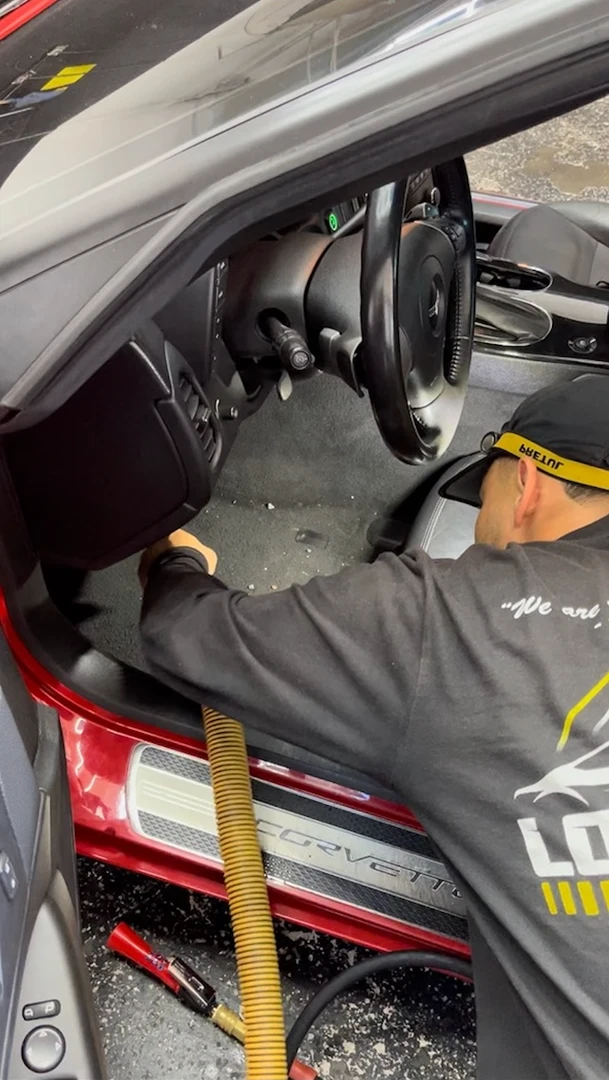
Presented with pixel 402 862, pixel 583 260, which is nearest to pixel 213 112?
pixel 402 862

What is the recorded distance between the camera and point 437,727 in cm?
76

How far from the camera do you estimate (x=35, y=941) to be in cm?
69

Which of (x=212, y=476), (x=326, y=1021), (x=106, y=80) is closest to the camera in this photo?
(x=106, y=80)

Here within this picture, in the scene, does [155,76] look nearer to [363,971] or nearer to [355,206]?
[355,206]

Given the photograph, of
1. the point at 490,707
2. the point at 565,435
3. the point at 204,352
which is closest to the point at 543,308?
the point at 565,435

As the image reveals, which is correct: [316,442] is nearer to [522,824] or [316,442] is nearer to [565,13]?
[522,824]

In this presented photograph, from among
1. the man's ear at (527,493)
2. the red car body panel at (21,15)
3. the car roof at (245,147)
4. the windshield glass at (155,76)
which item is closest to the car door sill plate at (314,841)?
the man's ear at (527,493)

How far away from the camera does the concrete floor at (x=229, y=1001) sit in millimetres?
983

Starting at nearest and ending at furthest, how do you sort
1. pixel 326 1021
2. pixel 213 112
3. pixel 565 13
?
pixel 565 13 < pixel 213 112 < pixel 326 1021

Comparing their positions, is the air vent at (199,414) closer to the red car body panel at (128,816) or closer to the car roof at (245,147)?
the car roof at (245,147)

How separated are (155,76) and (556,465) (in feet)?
1.80

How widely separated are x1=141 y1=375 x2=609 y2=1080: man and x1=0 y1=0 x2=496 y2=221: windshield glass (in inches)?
16.2

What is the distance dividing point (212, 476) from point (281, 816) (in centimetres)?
39

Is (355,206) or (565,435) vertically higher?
(355,206)
